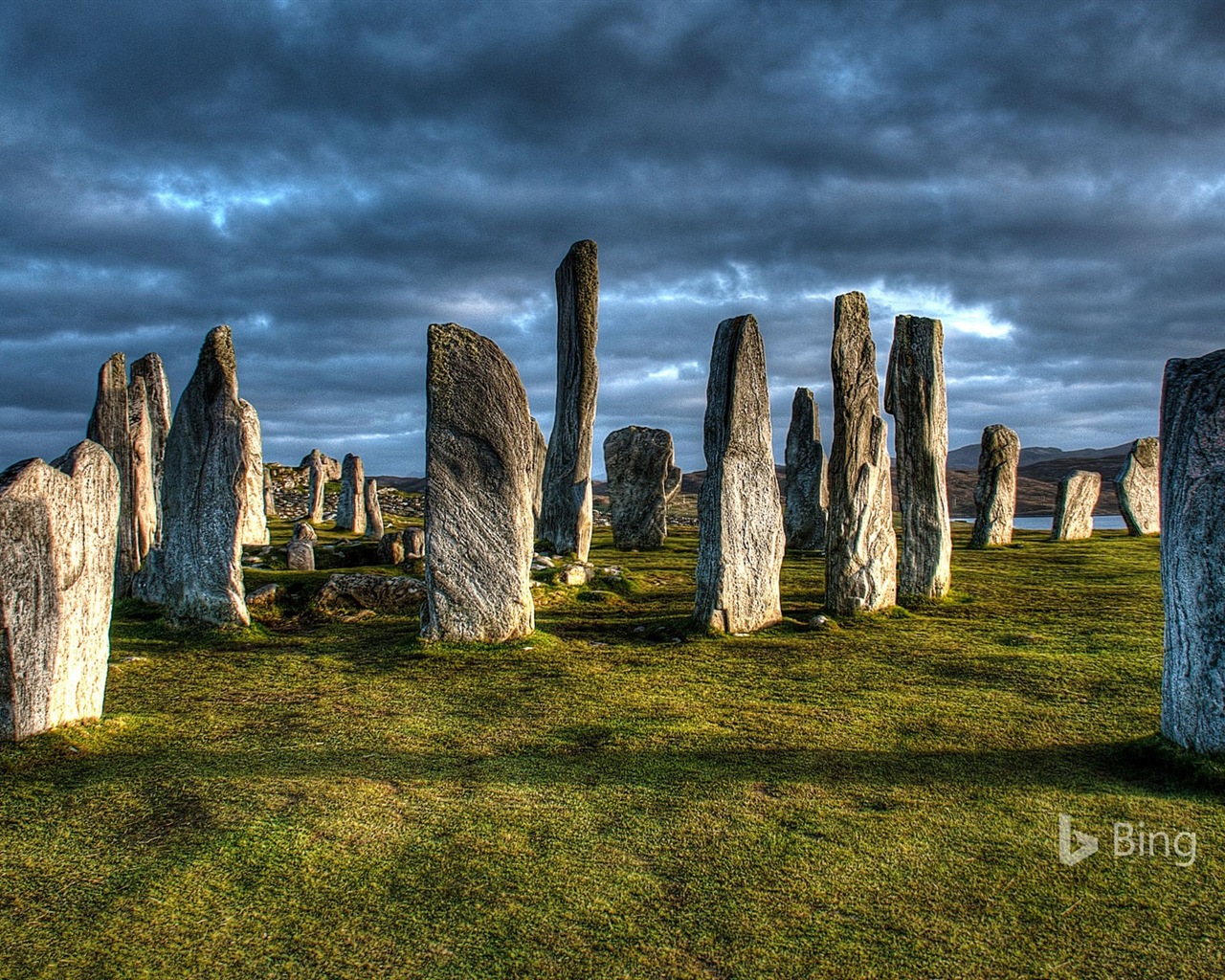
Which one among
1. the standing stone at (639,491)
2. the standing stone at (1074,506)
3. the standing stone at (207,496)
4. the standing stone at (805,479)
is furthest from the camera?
the standing stone at (1074,506)

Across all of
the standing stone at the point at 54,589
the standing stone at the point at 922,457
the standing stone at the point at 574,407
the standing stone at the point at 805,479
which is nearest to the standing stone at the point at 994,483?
the standing stone at the point at 805,479

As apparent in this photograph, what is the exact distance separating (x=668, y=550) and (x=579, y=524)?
156 inches

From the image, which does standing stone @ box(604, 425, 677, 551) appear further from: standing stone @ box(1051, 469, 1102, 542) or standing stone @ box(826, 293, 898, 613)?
standing stone @ box(1051, 469, 1102, 542)

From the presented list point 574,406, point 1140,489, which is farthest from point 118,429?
point 1140,489

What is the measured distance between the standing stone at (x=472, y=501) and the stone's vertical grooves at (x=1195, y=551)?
19.2ft

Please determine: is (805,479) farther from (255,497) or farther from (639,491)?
(255,497)

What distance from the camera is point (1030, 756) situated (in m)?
5.25

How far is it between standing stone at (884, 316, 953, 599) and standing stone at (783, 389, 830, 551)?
619 centimetres

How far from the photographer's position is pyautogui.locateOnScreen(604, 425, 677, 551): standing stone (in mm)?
18484

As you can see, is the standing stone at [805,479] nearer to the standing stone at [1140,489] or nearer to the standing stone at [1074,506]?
the standing stone at [1074,506]

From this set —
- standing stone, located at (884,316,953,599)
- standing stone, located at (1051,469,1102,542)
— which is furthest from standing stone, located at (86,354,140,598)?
standing stone, located at (1051,469,1102,542)

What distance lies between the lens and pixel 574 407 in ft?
49.0

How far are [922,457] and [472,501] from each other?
6.21 meters

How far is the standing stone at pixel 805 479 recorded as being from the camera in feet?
57.0
